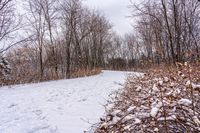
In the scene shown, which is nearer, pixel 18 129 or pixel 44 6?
pixel 18 129

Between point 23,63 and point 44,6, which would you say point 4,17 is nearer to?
point 23,63

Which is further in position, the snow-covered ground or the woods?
the woods

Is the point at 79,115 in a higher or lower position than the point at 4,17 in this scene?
lower

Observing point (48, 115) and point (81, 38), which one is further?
point (81, 38)

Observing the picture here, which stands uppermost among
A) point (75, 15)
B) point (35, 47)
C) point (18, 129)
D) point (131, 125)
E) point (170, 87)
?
point (75, 15)

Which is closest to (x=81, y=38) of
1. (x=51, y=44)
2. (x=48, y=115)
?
(x=51, y=44)

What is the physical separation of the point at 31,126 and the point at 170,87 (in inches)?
100

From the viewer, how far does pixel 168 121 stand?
294cm

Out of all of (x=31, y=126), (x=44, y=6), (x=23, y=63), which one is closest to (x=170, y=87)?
(x=31, y=126)

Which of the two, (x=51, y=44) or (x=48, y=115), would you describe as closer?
(x=48, y=115)

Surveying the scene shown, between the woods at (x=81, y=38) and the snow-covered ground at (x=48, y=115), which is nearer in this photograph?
the snow-covered ground at (x=48, y=115)

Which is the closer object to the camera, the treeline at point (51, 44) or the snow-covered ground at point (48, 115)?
the snow-covered ground at point (48, 115)

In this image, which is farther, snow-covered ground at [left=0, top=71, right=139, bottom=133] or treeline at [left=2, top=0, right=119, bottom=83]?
treeline at [left=2, top=0, right=119, bottom=83]

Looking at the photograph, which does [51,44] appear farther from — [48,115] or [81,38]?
[48,115]
